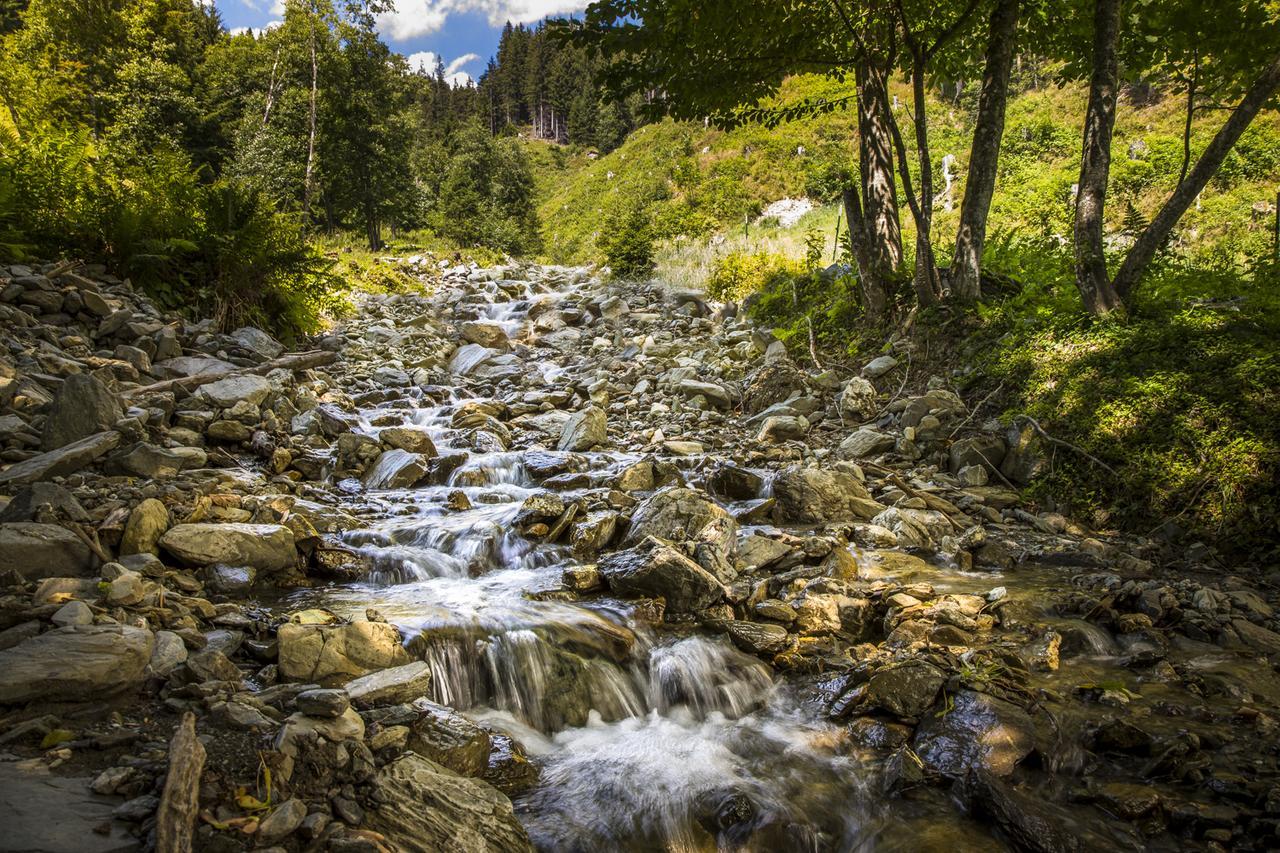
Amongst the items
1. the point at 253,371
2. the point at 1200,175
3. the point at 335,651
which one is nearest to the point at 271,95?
the point at 253,371

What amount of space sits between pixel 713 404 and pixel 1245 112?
243 inches

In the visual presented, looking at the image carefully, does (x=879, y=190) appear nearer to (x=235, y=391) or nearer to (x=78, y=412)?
(x=235, y=391)

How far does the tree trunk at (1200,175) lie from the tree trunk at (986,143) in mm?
1999

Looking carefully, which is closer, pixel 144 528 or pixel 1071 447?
pixel 144 528

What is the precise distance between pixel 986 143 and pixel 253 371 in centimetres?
963

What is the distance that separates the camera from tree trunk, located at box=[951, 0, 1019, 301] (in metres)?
7.25

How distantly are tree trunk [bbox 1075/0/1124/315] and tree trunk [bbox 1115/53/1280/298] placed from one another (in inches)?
8.1

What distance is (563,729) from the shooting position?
135 inches

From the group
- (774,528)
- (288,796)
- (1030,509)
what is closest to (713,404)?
(774,528)

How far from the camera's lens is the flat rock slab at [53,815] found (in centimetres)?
166

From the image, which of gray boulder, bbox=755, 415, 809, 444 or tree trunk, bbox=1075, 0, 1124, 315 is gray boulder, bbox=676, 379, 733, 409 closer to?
gray boulder, bbox=755, 415, 809, 444

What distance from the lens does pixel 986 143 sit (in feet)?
24.6

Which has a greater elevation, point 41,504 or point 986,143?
point 986,143

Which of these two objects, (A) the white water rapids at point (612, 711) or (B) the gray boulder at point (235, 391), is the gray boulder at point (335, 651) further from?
(B) the gray boulder at point (235, 391)
